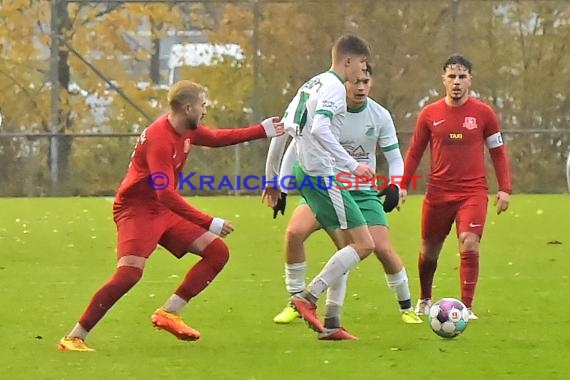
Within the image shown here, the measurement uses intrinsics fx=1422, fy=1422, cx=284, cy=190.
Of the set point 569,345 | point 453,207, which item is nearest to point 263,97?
point 453,207

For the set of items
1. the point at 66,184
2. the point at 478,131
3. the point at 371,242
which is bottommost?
the point at 66,184

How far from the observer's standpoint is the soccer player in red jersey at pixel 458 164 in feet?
32.2

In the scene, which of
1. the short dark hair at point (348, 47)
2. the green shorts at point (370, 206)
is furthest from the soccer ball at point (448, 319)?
the short dark hair at point (348, 47)

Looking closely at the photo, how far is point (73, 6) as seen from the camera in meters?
30.2

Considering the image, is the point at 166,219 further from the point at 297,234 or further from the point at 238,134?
the point at 297,234

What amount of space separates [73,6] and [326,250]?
53.4ft

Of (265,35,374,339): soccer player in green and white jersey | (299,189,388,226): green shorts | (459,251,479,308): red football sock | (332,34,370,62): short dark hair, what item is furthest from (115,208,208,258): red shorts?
(459,251,479,308): red football sock

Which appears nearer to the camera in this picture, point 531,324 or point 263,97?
point 531,324

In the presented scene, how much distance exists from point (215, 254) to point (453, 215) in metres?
2.27

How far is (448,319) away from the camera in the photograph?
841 cm

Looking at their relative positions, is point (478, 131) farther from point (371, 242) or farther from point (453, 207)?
point (371, 242)

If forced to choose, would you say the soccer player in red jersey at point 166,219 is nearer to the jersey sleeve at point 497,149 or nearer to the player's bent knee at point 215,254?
the player's bent knee at point 215,254

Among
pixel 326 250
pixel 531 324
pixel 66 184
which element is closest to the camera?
pixel 531 324

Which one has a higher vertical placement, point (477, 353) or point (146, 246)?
point (146, 246)
